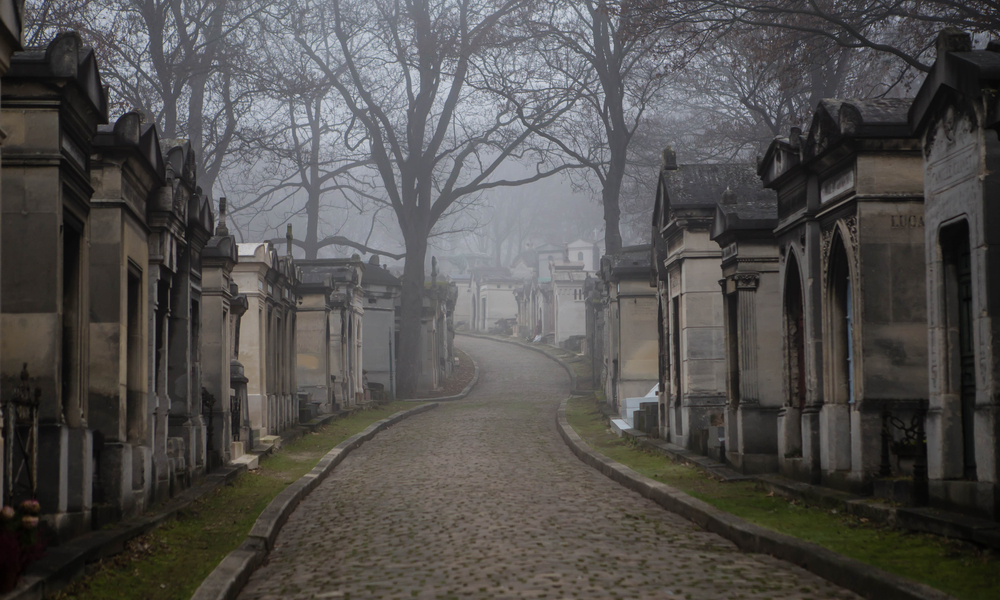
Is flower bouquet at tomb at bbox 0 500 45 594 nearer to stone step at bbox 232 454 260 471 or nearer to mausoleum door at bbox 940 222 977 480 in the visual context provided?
mausoleum door at bbox 940 222 977 480

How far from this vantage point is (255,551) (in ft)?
26.2

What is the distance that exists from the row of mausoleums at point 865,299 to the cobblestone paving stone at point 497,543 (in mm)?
1869

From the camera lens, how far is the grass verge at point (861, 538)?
6.12 m

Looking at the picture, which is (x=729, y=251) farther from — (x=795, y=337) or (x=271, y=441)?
(x=271, y=441)

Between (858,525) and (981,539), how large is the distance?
1638 mm

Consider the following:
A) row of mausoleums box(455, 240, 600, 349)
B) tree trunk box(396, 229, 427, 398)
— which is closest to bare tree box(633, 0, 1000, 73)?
tree trunk box(396, 229, 427, 398)

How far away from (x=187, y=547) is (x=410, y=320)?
27679 mm

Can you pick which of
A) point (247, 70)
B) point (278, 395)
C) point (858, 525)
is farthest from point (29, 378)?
point (247, 70)

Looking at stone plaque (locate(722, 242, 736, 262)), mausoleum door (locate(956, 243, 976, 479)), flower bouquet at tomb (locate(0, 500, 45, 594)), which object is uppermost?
stone plaque (locate(722, 242, 736, 262))

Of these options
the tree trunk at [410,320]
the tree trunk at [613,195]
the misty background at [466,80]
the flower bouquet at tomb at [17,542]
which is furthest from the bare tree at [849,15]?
the tree trunk at [410,320]

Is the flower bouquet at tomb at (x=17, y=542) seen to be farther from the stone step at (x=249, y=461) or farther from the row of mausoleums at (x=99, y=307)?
the stone step at (x=249, y=461)

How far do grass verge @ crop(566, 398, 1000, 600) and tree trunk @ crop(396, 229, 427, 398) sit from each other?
22671 millimetres

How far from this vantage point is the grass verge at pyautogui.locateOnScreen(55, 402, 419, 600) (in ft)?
21.5

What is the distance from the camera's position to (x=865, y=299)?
9.70 meters
